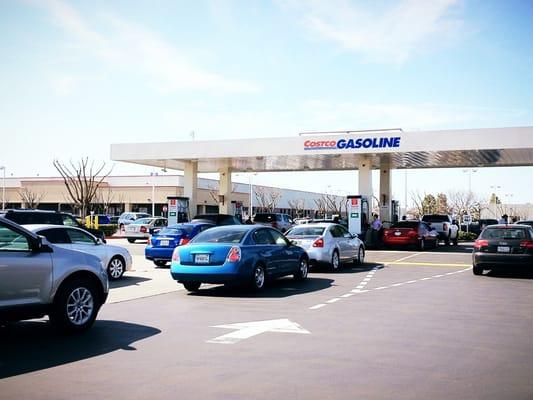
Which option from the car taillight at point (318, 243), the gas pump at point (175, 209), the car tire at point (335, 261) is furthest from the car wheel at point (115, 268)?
the gas pump at point (175, 209)

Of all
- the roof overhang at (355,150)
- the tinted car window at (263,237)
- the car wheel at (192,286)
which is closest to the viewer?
the car wheel at (192,286)

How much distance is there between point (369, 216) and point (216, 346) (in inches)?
1017

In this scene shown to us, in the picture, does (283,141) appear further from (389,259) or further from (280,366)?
(280,366)

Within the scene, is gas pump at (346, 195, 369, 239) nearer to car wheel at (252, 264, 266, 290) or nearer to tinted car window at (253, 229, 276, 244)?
tinted car window at (253, 229, 276, 244)

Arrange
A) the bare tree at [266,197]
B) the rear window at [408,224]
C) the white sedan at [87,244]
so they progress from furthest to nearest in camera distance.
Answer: the bare tree at [266,197] → the rear window at [408,224] → the white sedan at [87,244]

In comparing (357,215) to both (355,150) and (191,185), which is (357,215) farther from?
(191,185)

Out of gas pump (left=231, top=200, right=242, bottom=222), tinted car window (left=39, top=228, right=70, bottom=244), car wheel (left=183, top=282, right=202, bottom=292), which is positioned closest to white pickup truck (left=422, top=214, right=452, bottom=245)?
gas pump (left=231, top=200, right=242, bottom=222)

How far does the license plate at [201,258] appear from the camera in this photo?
1278cm

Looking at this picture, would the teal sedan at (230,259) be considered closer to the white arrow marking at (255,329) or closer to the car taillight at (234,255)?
the car taillight at (234,255)

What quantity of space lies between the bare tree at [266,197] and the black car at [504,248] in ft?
201

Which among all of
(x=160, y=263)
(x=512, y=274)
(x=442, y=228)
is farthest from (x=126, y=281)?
(x=442, y=228)

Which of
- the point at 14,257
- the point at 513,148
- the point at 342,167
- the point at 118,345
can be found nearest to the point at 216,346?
the point at 118,345

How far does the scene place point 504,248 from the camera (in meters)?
16.5

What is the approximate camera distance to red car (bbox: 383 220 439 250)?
1109 inches
